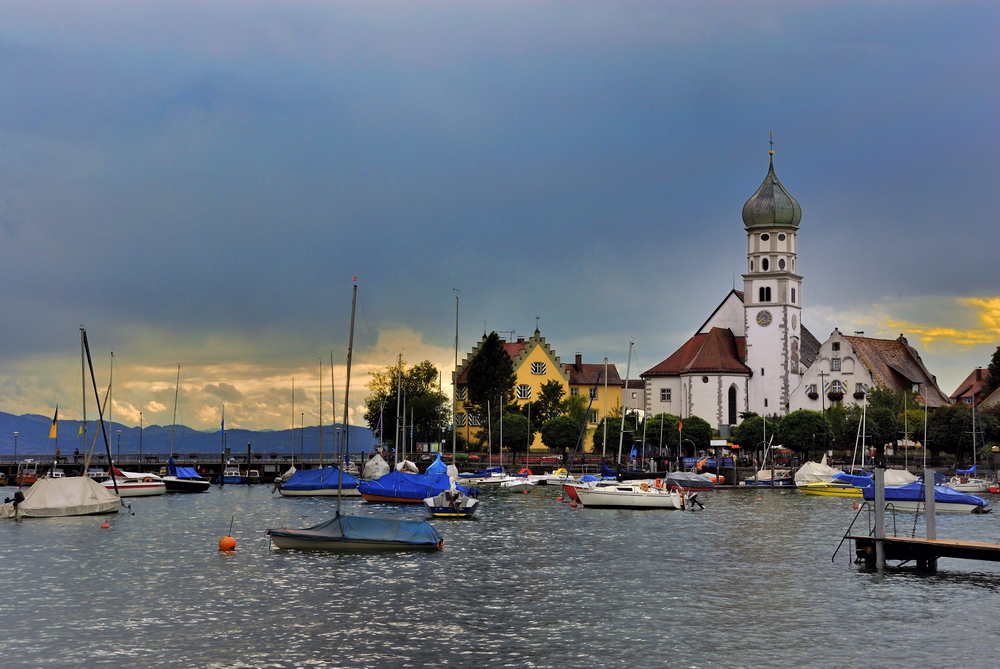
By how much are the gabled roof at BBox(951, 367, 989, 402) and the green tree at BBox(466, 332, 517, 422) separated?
221 feet

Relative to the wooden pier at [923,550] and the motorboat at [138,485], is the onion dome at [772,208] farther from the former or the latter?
the wooden pier at [923,550]

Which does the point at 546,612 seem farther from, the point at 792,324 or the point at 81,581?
the point at 792,324

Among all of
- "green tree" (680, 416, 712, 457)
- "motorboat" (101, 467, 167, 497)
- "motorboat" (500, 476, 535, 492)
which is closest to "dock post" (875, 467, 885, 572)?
"motorboat" (500, 476, 535, 492)

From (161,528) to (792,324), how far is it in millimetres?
95501

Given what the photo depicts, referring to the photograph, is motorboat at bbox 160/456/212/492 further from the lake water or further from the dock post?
the dock post

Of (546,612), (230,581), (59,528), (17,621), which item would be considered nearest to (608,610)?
(546,612)

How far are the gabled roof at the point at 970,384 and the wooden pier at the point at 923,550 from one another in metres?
130

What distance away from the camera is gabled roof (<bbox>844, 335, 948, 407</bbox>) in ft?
485

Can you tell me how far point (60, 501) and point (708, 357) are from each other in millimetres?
87373

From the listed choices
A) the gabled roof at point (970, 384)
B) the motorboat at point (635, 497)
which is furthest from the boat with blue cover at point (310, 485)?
the gabled roof at point (970, 384)

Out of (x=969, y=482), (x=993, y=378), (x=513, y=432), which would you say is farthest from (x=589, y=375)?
(x=969, y=482)

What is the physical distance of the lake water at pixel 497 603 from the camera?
109 feet

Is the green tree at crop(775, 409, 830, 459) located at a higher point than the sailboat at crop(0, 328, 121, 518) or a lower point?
higher

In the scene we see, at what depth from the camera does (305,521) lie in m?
74.4
